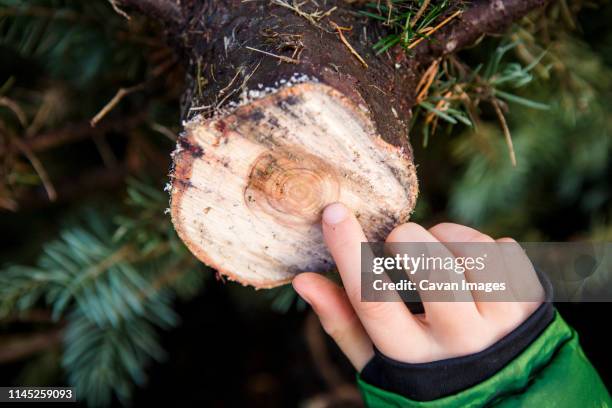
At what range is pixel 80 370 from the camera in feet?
2.22

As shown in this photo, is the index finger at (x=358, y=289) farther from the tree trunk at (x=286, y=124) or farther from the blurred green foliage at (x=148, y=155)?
the blurred green foliage at (x=148, y=155)

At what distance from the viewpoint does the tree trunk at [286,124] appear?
1.12 feet

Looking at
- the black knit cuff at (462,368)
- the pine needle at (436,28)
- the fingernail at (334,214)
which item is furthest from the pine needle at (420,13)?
the black knit cuff at (462,368)

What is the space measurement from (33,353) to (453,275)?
792 mm

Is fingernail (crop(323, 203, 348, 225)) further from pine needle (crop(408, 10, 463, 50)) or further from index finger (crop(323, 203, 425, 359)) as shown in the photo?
pine needle (crop(408, 10, 463, 50))

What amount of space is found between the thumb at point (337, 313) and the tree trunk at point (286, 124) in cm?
2

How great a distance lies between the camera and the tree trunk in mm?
341

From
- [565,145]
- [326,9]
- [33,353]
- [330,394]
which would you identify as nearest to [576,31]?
[565,145]

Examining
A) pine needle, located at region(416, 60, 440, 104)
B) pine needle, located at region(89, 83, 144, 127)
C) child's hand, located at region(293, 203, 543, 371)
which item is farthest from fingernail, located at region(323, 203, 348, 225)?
pine needle, located at region(89, 83, 144, 127)

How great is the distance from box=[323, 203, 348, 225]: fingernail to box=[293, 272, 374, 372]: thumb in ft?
0.25

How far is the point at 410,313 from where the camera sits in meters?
0.43

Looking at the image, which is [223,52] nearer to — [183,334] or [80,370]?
[80,370]

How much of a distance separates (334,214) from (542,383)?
238mm

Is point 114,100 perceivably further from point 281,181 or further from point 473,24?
point 473,24
